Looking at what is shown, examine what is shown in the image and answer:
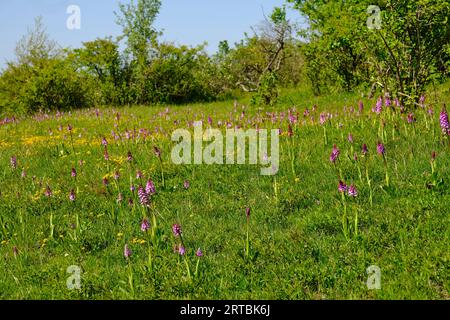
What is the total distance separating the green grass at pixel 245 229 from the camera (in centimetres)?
516

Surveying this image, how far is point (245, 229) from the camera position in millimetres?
6496

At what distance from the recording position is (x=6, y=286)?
219 inches

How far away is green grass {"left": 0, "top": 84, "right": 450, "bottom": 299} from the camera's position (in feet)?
16.9

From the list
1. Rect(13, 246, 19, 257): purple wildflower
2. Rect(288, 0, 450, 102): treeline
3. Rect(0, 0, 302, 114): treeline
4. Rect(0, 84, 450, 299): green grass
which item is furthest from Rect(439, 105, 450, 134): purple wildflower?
Rect(0, 0, 302, 114): treeline

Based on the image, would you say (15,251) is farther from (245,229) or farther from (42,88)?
(42,88)

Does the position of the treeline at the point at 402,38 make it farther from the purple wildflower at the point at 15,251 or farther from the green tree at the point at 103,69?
the green tree at the point at 103,69

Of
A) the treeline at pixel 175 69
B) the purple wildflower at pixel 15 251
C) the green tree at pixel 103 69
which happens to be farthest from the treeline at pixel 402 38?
the green tree at pixel 103 69

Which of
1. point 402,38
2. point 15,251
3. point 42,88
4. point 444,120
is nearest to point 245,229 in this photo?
point 15,251

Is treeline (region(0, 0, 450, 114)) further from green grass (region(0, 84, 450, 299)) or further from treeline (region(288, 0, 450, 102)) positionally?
green grass (region(0, 84, 450, 299))

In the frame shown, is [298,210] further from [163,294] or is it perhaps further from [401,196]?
[163,294]

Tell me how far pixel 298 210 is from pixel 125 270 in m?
2.54

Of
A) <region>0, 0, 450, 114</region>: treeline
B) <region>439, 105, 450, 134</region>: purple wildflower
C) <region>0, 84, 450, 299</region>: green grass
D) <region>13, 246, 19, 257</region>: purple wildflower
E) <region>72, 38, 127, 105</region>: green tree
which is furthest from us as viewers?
<region>72, 38, 127, 105</region>: green tree

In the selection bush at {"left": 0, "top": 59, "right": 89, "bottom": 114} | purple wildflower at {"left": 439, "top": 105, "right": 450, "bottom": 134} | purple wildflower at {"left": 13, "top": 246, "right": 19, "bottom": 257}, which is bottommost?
purple wildflower at {"left": 13, "top": 246, "right": 19, "bottom": 257}

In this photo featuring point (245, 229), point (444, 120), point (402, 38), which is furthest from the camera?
point (402, 38)
